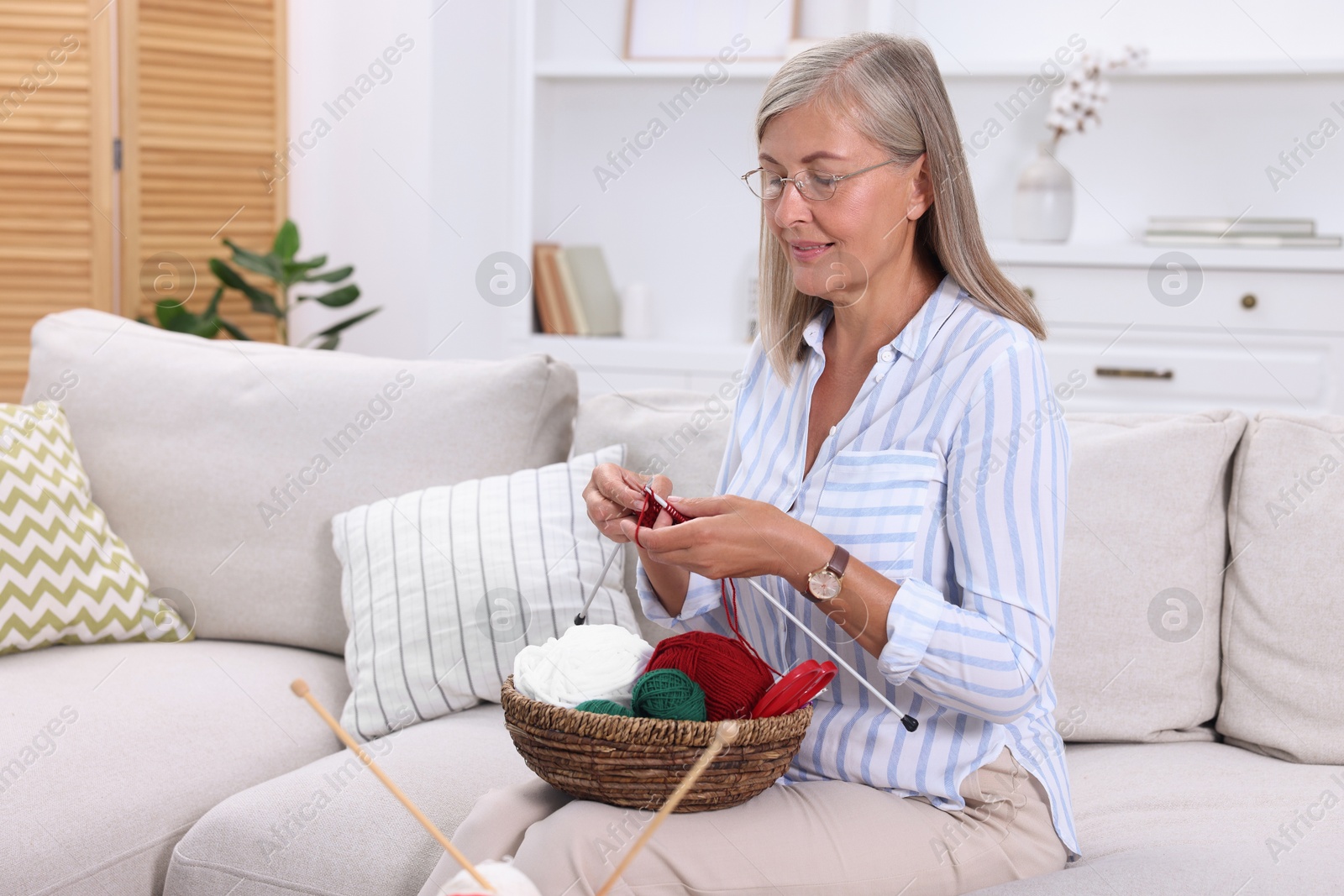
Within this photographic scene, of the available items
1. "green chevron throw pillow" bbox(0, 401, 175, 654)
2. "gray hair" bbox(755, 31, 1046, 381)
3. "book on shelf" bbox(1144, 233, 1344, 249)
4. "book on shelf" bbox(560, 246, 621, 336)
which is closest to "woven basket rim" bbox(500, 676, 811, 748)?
"gray hair" bbox(755, 31, 1046, 381)

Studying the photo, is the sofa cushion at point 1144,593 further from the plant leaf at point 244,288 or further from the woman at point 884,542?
the plant leaf at point 244,288

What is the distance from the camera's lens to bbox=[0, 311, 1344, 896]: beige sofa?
4.46 ft

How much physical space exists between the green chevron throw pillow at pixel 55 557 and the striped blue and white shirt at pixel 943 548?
107 centimetres

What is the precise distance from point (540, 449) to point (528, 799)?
822 mm

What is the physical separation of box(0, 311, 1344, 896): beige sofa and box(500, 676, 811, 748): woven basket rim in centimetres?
22

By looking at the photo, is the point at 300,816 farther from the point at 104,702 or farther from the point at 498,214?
the point at 498,214

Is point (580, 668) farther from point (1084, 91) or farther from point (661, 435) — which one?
point (1084, 91)

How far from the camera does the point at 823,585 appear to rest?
1.06m

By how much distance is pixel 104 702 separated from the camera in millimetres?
1613

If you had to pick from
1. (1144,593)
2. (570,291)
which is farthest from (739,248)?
(1144,593)

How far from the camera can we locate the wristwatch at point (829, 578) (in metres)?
1.06

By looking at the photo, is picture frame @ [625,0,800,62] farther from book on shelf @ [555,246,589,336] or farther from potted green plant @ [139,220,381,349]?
potted green plant @ [139,220,381,349]

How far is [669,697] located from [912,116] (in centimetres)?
64

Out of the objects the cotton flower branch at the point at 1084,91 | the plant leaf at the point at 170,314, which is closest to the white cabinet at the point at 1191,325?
the cotton flower branch at the point at 1084,91
